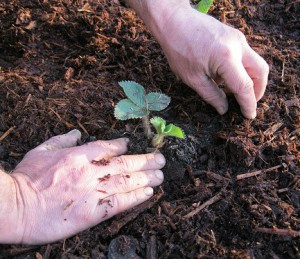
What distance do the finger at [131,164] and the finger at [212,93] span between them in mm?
343

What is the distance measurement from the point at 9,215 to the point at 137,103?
0.64 m

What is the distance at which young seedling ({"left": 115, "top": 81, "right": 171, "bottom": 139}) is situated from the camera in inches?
65.9

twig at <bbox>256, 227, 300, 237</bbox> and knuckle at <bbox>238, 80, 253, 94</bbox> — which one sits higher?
knuckle at <bbox>238, 80, 253, 94</bbox>

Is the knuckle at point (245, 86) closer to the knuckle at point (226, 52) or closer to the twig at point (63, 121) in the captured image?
the knuckle at point (226, 52)

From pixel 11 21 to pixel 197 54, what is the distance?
1.24 metres

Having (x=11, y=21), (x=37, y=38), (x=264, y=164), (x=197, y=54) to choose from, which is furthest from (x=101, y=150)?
(x=11, y=21)

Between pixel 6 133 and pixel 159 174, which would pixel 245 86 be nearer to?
pixel 159 174

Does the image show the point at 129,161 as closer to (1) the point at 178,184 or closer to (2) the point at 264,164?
(1) the point at 178,184

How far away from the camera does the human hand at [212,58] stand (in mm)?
1687

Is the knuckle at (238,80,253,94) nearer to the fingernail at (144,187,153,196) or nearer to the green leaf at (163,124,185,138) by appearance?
the green leaf at (163,124,185,138)

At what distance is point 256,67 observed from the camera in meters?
1.71

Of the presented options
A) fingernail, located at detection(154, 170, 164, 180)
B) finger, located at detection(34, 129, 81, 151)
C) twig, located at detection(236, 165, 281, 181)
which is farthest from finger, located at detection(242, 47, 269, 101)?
finger, located at detection(34, 129, 81, 151)

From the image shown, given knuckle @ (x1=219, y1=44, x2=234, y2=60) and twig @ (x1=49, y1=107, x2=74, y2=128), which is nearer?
knuckle @ (x1=219, y1=44, x2=234, y2=60)

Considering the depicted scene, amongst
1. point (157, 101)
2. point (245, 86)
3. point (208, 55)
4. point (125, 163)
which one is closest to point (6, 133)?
point (125, 163)
